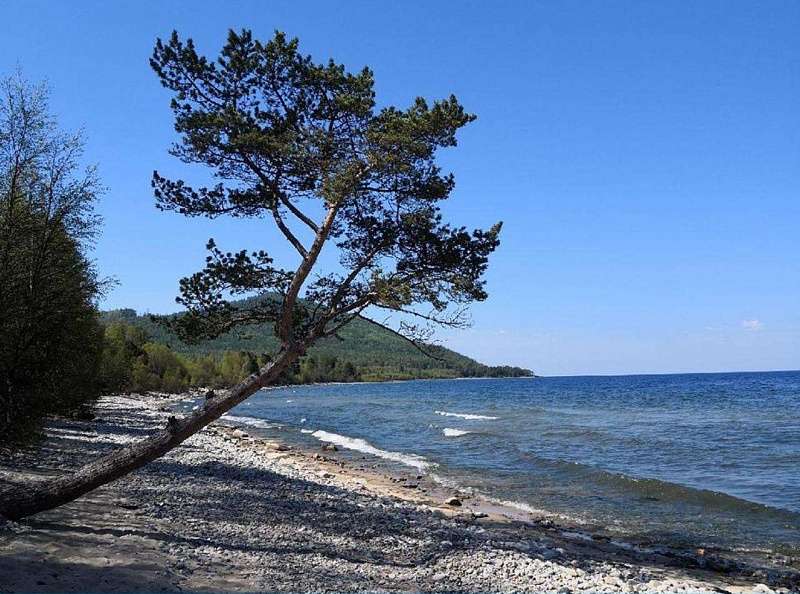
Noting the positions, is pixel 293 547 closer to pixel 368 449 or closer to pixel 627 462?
pixel 627 462

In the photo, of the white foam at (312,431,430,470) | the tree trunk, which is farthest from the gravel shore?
the white foam at (312,431,430,470)

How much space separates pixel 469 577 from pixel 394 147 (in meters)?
7.66

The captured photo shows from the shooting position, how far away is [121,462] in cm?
1020

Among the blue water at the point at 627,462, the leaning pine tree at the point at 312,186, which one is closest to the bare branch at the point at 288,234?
the leaning pine tree at the point at 312,186

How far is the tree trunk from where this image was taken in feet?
31.4

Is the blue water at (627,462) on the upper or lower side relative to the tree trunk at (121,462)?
lower

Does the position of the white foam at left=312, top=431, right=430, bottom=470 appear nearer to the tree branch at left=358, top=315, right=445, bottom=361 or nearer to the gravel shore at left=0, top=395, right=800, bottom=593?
the gravel shore at left=0, top=395, right=800, bottom=593

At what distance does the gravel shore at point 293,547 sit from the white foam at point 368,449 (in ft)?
30.7

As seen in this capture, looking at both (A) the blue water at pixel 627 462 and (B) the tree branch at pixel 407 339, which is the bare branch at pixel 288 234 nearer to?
(B) the tree branch at pixel 407 339

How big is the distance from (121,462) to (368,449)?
78.1ft

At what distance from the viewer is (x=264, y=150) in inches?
453

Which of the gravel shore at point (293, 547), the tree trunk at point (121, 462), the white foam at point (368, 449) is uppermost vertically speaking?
the tree trunk at point (121, 462)

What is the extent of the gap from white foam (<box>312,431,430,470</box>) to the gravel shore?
935 centimetres

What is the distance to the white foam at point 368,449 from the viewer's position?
27950mm
